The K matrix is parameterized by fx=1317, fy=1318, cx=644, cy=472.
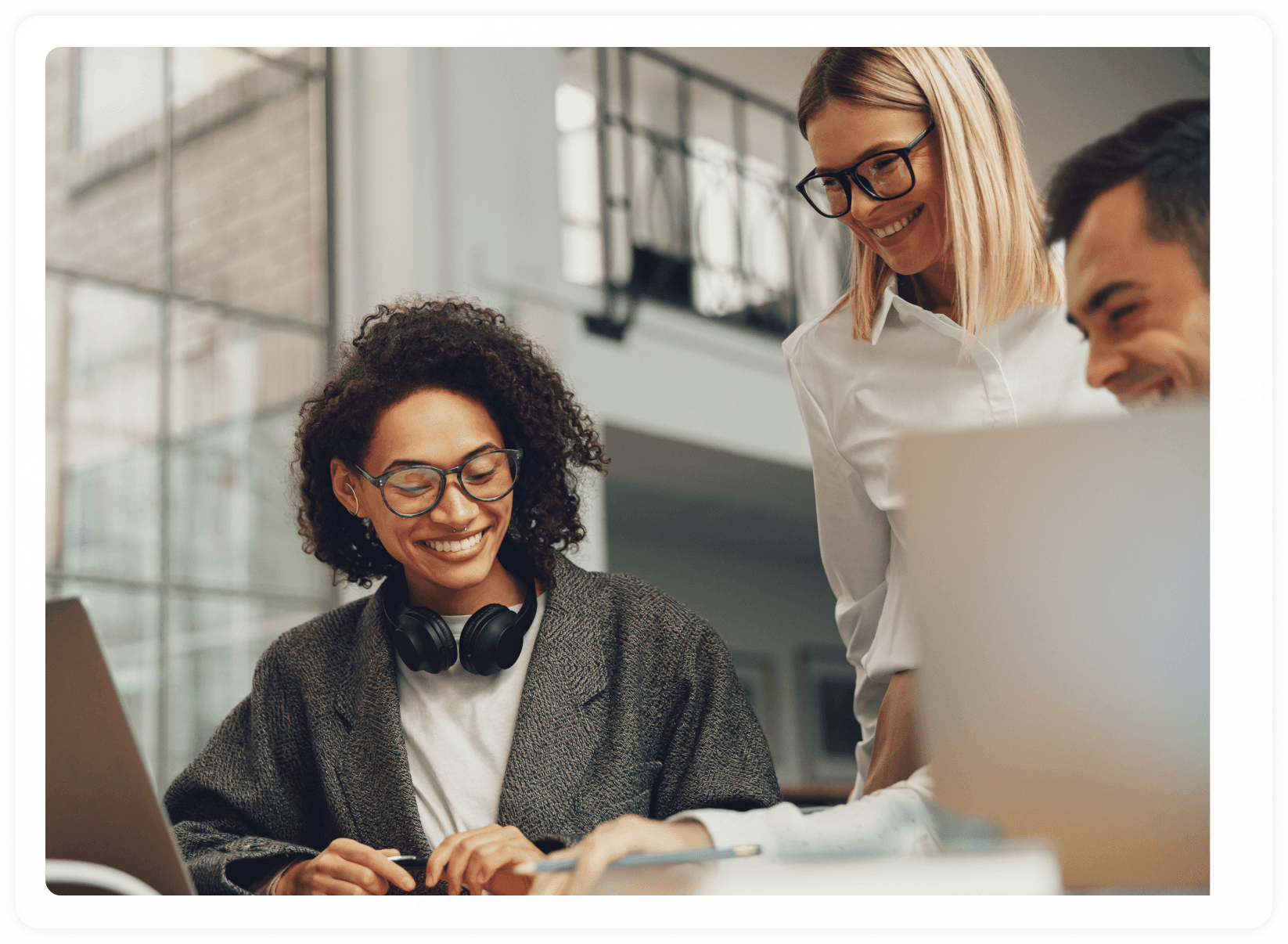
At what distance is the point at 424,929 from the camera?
104cm

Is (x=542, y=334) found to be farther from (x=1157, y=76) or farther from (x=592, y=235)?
(x=1157, y=76)

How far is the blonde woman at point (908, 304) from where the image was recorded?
3.91ft

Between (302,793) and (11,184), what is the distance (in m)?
0.65

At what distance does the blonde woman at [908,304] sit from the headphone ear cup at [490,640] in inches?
13.6

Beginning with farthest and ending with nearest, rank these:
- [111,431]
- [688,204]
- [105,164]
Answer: [688,204] < [111,431] < [105,164]

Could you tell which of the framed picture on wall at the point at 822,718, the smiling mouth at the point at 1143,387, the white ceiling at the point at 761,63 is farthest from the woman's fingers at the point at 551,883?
the framed picture on wall at the point at 822,718

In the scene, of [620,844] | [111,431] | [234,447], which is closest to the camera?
[620,844]

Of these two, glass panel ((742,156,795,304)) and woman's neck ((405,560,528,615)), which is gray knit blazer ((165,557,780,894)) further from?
glass panel ((742,156,795,304))

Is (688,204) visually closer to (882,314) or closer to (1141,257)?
(882,314)

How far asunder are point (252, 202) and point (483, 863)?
2210mm

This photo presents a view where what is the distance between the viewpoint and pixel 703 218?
3.61 metres

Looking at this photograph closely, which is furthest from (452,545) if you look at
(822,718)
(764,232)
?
(822,718)

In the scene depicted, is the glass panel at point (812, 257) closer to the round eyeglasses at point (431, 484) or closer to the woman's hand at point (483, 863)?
the round eyeglasses at point (431, 484)

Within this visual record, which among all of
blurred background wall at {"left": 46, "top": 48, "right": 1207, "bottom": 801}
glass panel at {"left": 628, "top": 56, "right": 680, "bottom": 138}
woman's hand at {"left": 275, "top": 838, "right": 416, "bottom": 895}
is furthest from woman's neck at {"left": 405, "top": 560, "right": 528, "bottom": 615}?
blurred background wall at {"left": 46, "top": 48, "right": 1207, "bottom": 801}
